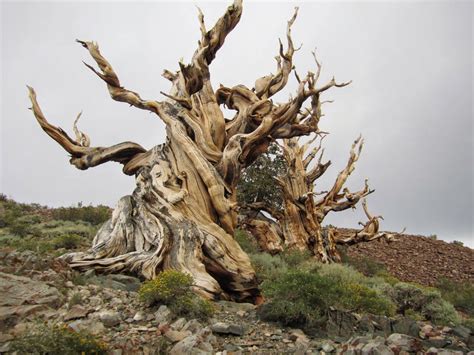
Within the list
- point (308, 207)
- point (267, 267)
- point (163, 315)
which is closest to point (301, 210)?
point (308, 207)

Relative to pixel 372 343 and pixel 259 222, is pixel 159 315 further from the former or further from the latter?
pixel 259 222

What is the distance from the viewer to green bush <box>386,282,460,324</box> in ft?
26.0

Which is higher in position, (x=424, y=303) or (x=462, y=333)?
(x=424, y=303)

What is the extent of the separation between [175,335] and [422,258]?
15403 millimetres

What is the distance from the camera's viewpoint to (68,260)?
277 inches

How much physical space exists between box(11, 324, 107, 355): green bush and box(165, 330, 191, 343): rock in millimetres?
748

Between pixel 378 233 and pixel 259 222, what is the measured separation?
4.16m

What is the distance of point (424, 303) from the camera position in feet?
27.7

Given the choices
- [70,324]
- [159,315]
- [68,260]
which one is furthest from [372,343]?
[68,260]

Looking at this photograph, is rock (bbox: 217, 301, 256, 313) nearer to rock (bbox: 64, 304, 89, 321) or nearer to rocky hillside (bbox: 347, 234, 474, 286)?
rock (bbox: 64, 304, 89, 321)

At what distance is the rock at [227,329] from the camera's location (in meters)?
4.70

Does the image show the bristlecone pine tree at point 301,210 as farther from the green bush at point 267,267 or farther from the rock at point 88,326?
the rock at point 88,326

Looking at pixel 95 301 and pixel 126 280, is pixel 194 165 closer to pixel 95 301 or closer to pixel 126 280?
pixel 126 280

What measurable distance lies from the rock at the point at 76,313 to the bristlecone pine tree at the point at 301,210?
8743 millimetres
